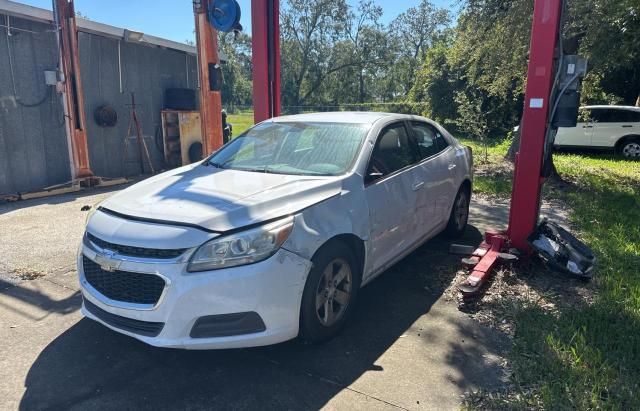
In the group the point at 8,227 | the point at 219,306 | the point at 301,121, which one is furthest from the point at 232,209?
the point at 8,227

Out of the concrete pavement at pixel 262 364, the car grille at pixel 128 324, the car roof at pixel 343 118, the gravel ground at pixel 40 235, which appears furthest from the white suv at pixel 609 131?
the car grille at pixel 128 324

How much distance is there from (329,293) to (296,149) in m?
1.43

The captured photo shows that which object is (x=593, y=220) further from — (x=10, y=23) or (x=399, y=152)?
(x=10, y=23)

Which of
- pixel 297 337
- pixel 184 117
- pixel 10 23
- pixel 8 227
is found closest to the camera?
pixel 297 337

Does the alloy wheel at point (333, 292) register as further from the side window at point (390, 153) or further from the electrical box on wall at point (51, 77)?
the electrical box on wall at point (51, 77)

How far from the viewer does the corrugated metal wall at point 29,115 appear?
8477mm

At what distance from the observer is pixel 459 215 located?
569 centimetres

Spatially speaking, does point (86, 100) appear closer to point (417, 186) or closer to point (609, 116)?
point (417, 186)

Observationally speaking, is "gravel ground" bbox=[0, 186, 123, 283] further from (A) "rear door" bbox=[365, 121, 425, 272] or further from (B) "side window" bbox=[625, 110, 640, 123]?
(B) "side window" bbox=[625, 110, 640, 123]

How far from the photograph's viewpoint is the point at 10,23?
837 cm

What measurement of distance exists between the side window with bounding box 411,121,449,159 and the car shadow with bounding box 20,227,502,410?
5.89 feet

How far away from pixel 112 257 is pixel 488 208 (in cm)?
Answer: 622

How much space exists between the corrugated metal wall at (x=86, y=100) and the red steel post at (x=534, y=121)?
8672mm

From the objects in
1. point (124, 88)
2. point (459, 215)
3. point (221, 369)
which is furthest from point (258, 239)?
point (124, 88)
